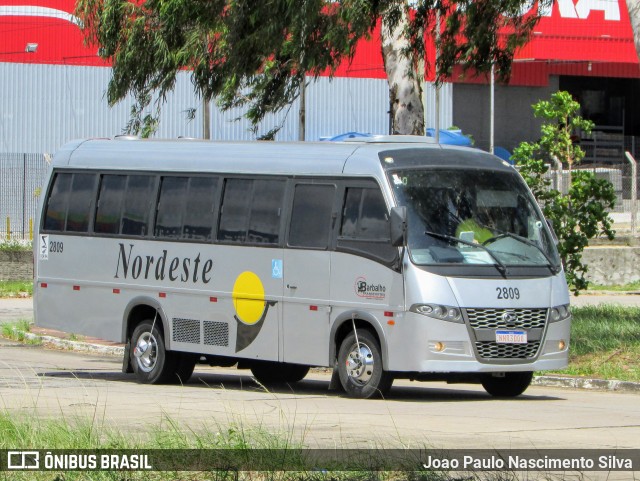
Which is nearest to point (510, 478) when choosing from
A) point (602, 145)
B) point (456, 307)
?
point (456, 307)

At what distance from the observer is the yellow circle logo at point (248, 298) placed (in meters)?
15.7

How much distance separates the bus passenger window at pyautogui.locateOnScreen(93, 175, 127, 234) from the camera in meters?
17.4

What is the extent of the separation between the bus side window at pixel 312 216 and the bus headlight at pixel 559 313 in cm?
260

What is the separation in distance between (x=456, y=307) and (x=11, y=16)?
130ft

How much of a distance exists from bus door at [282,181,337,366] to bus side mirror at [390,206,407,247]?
3.55ft

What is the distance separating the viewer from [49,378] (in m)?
16.8

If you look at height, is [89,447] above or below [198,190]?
below

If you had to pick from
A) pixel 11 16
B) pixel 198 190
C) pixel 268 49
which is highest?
pixel 11 16

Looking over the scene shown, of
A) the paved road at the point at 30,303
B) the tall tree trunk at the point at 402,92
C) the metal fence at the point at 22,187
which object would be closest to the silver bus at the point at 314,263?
the tall tree trunk at the point at 402,92

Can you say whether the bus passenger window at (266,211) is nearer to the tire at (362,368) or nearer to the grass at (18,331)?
the tire at (362,368)

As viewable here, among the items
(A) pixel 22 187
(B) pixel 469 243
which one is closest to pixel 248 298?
(B) pixel 469 243

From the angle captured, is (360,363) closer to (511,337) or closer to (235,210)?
(511,337)

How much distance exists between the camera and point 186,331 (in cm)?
1638

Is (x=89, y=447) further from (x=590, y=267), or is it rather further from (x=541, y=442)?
(x=590, y=267)
